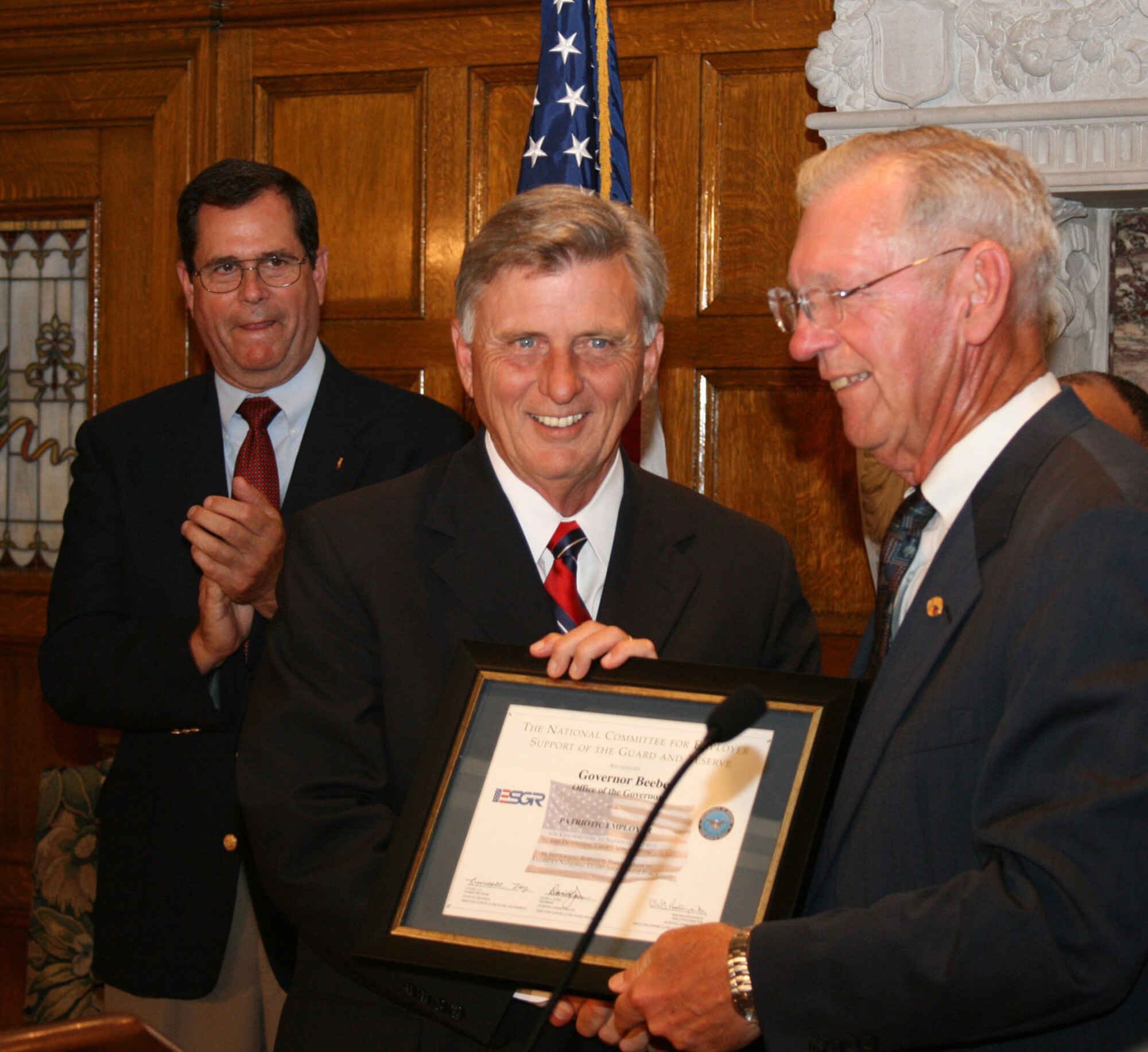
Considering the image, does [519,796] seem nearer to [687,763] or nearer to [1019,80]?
[687,763]

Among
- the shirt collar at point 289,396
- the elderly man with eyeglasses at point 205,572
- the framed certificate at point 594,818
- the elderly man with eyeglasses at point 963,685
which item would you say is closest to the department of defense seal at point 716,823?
the framed certificate at point 594,818

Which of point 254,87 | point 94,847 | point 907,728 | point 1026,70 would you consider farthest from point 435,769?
point 254,87

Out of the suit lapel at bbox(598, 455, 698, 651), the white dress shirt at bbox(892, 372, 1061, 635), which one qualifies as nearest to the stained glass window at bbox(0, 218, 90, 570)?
the suit lapel at bbox(598, 455, 698, 651)

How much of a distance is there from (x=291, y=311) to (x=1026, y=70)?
167 centimetres

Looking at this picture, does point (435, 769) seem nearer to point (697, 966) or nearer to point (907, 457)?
point (697, 966)

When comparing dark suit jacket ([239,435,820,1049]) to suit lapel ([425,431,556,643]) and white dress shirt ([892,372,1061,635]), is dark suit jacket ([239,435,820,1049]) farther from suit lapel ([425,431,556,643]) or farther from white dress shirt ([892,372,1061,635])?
white dress shirt ([892,372,1061,635])

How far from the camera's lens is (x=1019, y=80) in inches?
117

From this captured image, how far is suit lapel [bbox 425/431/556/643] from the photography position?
1.73 m

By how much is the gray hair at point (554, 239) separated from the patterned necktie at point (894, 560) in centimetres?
49

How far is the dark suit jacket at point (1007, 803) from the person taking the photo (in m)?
1.17

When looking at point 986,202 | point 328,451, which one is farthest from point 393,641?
point 328,451

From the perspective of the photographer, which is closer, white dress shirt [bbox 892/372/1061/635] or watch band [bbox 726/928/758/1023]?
watch band [bbox 726/928/758/1023]
